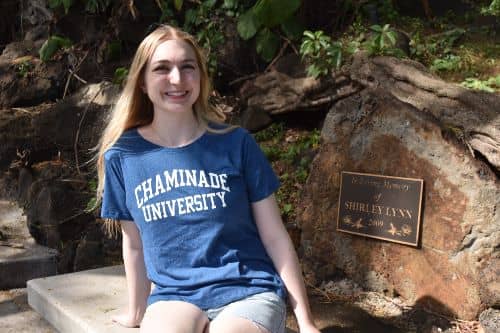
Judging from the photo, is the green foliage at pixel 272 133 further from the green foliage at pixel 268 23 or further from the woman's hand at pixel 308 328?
the woman's hand at pixel 308 328

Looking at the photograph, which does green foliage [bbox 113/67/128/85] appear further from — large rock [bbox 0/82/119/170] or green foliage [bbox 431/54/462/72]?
green foliage [bbox 431/54/462/72]

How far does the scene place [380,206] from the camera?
3.46 metres

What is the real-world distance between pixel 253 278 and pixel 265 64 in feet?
14.8

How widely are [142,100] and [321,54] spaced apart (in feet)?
9.63

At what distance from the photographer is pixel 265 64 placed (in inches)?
242

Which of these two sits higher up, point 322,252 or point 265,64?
point 265,64

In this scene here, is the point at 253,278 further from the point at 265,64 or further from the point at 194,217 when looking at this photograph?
the point at 265,64

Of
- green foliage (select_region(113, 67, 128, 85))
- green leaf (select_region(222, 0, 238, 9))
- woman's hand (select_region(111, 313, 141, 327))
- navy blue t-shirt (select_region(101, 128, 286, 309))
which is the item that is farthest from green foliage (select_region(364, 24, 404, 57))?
woman's hand (select_region(111, 313, 141, 327))

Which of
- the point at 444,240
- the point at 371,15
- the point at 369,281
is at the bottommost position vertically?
the point at 369,281

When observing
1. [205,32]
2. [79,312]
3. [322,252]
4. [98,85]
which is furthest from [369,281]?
[98,85]

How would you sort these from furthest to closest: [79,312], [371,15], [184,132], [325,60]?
[371,15]
[325,60]
[79,312]
[184,132]

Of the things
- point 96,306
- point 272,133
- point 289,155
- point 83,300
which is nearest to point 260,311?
point 96,306

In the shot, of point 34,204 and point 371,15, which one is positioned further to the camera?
point 371,15

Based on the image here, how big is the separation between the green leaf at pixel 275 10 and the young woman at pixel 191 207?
3.28m
